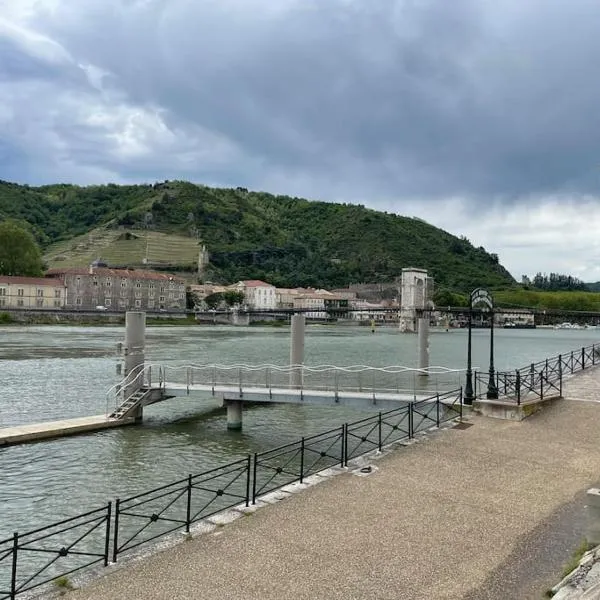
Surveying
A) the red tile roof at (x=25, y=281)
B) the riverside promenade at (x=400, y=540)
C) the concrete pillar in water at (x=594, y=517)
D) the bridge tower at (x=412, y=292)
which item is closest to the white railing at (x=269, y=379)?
the riverside promenade at (x=400, y=540)

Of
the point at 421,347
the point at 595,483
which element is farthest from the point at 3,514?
the point at 421,347

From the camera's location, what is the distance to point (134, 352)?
888 inches

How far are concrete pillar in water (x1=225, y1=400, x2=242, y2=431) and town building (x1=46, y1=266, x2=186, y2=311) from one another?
121372mm

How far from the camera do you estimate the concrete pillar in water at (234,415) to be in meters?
21.5

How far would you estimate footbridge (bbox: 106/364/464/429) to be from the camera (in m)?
19.6

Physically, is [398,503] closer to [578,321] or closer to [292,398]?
[292,398]

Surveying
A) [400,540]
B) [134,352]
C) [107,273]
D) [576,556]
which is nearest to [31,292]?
[107,273]

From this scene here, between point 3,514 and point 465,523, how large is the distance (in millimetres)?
9830

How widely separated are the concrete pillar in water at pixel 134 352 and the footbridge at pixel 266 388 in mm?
39

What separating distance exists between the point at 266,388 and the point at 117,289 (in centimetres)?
13868

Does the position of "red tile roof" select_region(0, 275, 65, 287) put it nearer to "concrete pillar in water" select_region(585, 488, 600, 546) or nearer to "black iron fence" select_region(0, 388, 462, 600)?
"black iron fence" select_region(0, 388, 462, 600)

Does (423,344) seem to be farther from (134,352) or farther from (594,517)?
(594,517)

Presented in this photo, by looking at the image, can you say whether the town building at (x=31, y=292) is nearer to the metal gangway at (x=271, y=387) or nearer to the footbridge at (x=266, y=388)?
the metal gangway at (x=271, y=387)

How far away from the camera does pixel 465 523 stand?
8656 millimetres
